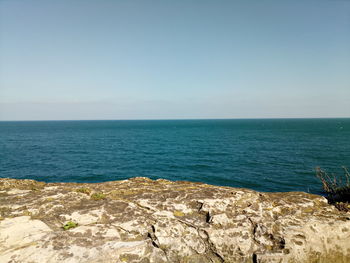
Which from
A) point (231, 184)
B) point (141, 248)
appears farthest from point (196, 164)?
point (141, 248)

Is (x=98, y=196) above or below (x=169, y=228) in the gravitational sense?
above

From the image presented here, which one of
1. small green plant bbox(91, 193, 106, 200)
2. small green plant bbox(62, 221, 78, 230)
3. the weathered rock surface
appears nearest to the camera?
the weathered rock surface

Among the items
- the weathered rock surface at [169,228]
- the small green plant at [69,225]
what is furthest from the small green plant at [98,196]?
the small green plant at [69,225]

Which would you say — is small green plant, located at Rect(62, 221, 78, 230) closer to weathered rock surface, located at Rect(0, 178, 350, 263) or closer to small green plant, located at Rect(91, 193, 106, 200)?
weathered rock surface, located at Rect(0, 178, 350, 263)

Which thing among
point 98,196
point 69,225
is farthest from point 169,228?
point 98,196

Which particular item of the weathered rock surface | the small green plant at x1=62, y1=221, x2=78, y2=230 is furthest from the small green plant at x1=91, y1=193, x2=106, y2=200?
the small green plant at x1=62, y1=221, x2=78, y2=230

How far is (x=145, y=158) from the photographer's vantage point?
154 ft

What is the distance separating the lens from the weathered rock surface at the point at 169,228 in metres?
4.65

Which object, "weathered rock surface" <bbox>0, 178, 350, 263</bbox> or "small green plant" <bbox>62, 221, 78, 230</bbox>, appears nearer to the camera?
"weathered rock surface" <bbox>0, 178, 350, 263</bbox>

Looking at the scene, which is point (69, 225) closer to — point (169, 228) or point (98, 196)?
point (98, 196)

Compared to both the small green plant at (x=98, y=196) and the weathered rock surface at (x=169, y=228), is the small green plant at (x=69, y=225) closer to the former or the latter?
the weathered rock surface at (x=169, y=228)

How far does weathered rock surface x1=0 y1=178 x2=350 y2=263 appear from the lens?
15.3 feet

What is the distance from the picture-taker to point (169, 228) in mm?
5371

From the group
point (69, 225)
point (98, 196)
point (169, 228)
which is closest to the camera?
point (69, 225)
